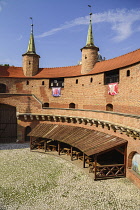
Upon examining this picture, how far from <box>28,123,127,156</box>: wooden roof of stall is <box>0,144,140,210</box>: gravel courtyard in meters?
2.27

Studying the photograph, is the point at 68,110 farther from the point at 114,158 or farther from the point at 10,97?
the point at 10,97

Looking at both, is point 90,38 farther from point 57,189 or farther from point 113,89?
point 57,189

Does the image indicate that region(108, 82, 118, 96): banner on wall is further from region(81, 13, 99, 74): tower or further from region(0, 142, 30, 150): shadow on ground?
region(0, 142, 30, 150): shadow on ground

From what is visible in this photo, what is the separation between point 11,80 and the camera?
81.5 feet

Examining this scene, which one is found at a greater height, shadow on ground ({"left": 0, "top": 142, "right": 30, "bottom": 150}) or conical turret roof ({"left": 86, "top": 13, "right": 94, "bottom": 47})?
conical turret roof ({"left": 86, "top": 13, "right": 94, "bottom": 47})

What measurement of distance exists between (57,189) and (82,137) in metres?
6.12

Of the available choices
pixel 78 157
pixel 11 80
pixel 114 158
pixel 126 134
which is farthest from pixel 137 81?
pixel 11 80

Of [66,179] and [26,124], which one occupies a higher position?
[26,124]

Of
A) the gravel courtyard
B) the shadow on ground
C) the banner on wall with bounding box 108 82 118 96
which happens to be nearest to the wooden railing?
the gravel courtyard

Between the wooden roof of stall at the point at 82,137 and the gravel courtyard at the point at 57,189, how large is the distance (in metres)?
2.27

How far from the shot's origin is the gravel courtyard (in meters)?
10.1

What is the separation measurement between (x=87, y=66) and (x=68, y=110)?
7.08 m

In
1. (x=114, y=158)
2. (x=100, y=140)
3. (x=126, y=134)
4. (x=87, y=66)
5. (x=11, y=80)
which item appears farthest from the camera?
(x=11, y=80)

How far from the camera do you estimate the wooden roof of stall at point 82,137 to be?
44.2 ft
